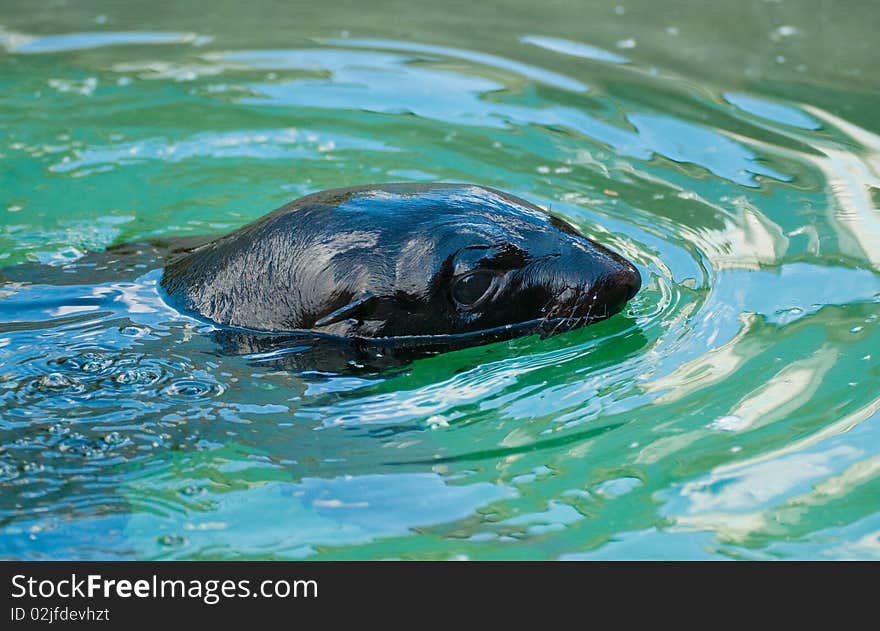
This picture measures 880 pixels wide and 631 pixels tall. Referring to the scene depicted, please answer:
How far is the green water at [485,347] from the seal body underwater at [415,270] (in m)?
0.20

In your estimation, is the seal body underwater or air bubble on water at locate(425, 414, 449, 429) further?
the seal body underwater

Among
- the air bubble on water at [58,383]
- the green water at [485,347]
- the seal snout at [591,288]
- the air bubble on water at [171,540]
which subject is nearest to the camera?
the air bubble on water at [171,540]

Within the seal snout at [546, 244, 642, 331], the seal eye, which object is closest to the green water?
the seal snout at [546, 244, 642, 331]

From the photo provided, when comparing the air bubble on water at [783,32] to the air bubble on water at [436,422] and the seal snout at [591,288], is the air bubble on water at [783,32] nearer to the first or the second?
the seal snout at [591,288]

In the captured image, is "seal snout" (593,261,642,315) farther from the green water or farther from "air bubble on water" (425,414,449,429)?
"air bubble on water" (425,414,449,429)

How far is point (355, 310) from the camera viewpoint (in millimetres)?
5266

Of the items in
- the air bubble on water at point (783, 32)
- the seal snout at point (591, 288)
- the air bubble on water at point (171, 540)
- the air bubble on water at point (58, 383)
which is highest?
the air bubble on water at point (783, 32)

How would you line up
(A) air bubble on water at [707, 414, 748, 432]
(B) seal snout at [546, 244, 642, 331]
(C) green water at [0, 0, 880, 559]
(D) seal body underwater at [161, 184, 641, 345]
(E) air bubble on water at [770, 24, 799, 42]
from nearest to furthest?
(C) green water at [0, 0, 880, 559]
(A) air bubble on water at [707, 414, 748, 432]
(D) seal body underwater at [161, 184, 641, 345]
(B) seal snout at [546, 244, 642, 331]
(E) air bubble on water at [770, 24, 799, 42]

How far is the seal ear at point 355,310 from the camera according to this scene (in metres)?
5.22

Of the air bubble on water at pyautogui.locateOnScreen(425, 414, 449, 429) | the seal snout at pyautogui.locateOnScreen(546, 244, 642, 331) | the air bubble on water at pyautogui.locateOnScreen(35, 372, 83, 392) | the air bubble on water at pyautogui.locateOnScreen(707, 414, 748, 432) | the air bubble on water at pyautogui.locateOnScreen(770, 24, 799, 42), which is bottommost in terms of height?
the air bubble on water at pyautogui.locateOnScreen(707, 414, 748, 432)

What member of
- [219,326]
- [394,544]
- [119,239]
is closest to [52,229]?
[119,239]

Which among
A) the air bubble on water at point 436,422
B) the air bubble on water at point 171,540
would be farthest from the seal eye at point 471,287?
the air bubble on water at point 171,540

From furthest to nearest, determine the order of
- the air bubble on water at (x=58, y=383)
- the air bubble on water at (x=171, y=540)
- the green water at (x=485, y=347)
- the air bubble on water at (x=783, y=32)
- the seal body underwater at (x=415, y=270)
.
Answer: the air bubble on water at (x=783, y=32), the seal body underwater at (x=415, y=270), the air bubble on water at (x=58, y=383), the green water at (x=485, y=347), the air bubble on water at (x=171, y=540)

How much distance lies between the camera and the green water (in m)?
4.35
